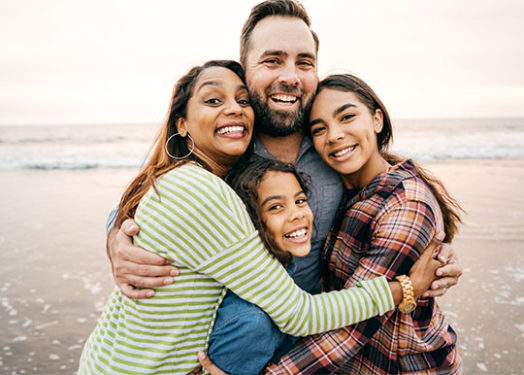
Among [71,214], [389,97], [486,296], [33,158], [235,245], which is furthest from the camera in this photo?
[389,97]

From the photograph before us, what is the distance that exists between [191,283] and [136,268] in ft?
0.93

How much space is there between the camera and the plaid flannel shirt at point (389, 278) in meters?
1.97

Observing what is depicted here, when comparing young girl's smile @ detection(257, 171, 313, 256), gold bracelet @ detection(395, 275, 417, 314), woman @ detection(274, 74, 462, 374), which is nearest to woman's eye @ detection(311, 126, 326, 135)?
woman @ detection(274, 74, 462, 374)

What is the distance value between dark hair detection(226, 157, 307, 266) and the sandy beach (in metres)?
2.89

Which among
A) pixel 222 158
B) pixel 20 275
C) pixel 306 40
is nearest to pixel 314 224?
pixel 222 158

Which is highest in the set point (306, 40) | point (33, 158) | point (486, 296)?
point (306, 40)

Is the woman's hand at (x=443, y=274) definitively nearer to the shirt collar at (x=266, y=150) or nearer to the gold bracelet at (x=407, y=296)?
the gold bracelet at (x=407, y=296)

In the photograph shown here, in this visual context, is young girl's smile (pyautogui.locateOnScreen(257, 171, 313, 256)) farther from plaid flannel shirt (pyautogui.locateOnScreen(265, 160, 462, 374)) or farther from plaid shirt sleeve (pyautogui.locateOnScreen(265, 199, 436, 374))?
plaid shirt sleeve (pyautogui.locateOnScreen(265, 199, 436, 374))

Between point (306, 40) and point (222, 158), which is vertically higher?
point (306, 40)

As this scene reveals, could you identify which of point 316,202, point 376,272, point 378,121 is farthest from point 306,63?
point 376,272

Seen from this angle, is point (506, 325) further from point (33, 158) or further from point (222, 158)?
point (33, 158)

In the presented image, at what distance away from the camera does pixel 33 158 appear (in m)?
18.2

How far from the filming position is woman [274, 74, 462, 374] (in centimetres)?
197

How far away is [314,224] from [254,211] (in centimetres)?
63
